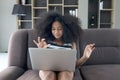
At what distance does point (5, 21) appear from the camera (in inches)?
242

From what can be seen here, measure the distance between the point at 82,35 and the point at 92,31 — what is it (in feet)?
0.47

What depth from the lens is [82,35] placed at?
2.62 metres

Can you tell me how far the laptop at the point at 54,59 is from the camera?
190 cm

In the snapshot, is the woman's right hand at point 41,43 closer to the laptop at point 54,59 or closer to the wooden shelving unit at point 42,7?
the laptop at point 54,59

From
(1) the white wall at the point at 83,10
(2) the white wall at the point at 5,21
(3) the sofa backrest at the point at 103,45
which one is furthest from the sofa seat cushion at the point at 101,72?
(2) the white wall at the point at 5,21

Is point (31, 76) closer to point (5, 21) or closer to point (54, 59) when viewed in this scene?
point (54, 59)

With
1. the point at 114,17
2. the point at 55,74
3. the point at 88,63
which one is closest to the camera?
the point at 55,74

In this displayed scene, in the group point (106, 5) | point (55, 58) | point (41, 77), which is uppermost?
point (106, 5)

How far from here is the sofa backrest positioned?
8.50 ft

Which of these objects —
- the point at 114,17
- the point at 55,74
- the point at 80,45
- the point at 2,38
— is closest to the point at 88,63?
the point at 80,45

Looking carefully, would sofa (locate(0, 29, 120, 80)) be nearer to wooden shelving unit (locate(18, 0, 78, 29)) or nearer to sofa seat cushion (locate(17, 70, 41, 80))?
sofa seat cushion (locate(17, 70, 41, 80))

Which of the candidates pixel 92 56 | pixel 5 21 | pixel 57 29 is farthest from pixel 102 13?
pixel 57 29

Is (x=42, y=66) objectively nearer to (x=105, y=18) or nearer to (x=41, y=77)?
(x=41, y=77)

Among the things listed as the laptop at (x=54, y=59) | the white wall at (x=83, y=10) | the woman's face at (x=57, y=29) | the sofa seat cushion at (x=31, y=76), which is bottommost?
the sofa seat cushion at (x=31, y=76)
